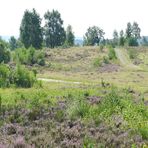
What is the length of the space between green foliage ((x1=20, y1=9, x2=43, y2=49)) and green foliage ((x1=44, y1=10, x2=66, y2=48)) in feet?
47.2

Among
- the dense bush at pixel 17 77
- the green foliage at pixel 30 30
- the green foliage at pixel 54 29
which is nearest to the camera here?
the dense bush at pixel 17 77

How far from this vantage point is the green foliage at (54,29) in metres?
118

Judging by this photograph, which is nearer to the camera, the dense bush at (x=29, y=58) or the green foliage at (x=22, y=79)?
the green foliage at (x=22, y=79)

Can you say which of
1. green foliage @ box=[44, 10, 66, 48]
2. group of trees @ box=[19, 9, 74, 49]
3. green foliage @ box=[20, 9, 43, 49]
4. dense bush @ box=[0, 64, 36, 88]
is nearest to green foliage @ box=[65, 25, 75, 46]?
group of trees @ box=[19, 9, 74, 49]

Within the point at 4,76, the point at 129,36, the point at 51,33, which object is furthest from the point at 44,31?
the point at 4,76

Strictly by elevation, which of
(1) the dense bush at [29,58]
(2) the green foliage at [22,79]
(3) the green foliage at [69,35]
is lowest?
(2) the green foliage at [22,79]

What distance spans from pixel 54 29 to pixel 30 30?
1722 cm

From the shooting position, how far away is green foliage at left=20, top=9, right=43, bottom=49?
10125cm

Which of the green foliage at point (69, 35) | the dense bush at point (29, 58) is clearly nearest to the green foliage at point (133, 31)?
the green foliage at point (69, 35)

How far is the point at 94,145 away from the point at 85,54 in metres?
86.2

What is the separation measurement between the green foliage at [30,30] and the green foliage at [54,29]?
14.4m

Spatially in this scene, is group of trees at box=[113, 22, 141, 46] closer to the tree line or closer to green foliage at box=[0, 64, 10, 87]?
the tree line

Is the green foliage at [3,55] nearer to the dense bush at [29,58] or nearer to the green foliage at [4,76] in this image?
the dense bush at [29,58]

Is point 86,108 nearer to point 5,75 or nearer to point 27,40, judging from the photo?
point 5,75
